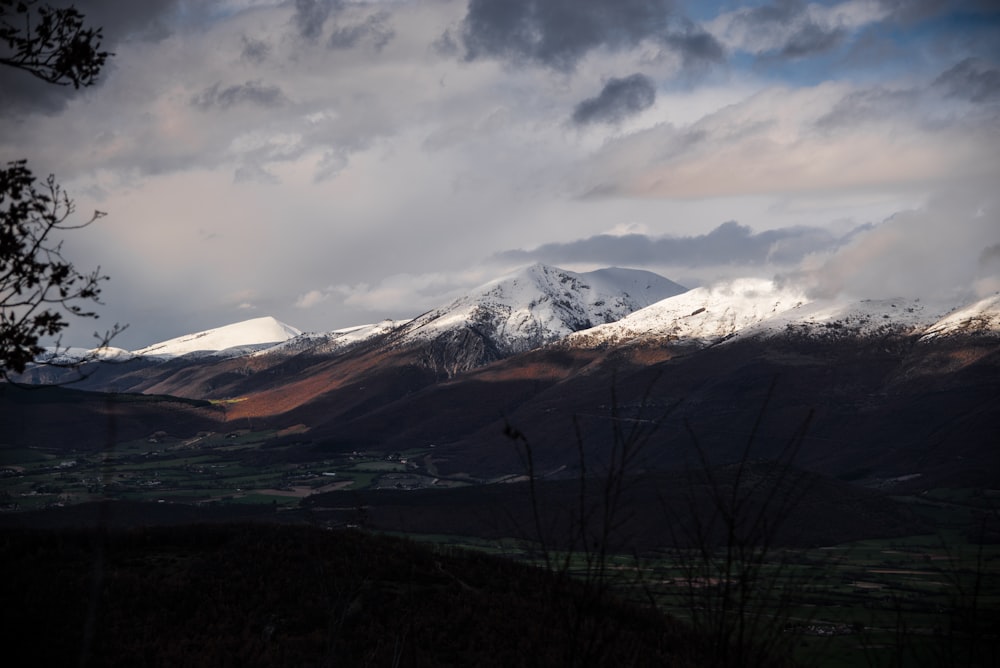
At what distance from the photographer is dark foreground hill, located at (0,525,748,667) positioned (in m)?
30.4

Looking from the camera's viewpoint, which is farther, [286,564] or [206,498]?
[206,498]

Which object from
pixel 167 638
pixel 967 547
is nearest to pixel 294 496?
pixel 967 547

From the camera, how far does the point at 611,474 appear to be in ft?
27.1

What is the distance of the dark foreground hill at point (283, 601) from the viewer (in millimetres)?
30438

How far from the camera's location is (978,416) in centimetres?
19412

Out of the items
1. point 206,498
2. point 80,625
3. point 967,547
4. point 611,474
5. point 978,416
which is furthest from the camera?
point 978,416

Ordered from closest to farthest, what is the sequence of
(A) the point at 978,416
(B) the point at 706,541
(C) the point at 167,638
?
(B) the point at 706,541 → (C) the point at 167,638 → (A) the point at 978,416

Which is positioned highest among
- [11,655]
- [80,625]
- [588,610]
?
[588,610]

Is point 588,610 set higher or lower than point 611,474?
lower

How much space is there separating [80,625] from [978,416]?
672 feet

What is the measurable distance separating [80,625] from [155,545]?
21.7 meters

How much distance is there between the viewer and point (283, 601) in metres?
39.6

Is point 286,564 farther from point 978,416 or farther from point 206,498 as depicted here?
point 978,416

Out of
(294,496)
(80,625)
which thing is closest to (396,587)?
(80,625)
